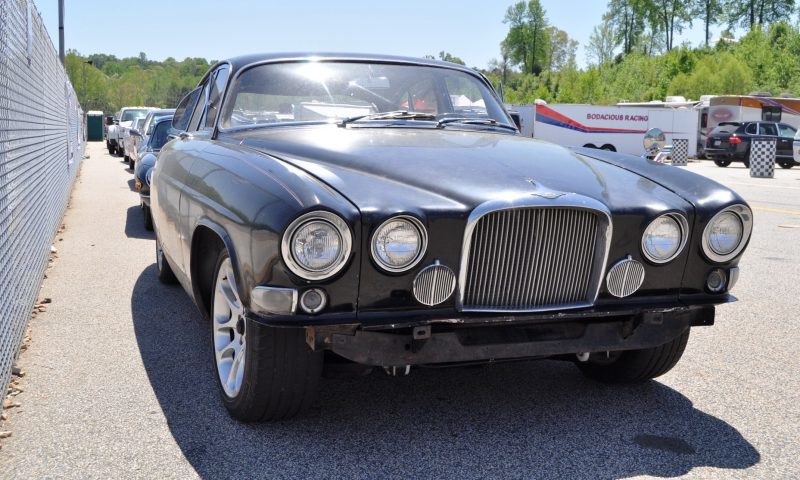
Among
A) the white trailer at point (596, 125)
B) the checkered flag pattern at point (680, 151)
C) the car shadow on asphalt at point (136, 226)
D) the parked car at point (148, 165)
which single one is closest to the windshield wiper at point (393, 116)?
the parked car at point (148, 165)

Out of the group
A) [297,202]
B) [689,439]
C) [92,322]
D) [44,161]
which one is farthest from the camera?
[44,161]

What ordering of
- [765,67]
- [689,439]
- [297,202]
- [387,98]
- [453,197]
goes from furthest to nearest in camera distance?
1. [765,67]
2. [387,98]
3. [689,439]
4. [453,197]
5. [297,202]

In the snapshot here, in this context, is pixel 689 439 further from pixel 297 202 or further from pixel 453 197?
pixel 297 202

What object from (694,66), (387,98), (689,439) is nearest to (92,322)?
(387,98)

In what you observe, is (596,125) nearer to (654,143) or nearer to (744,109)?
(744,109)

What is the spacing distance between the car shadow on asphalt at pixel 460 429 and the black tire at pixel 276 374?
116mm

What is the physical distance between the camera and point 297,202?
3037mm

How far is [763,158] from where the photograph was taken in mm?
22234

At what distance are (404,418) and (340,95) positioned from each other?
189 cm

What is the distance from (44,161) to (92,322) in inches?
158

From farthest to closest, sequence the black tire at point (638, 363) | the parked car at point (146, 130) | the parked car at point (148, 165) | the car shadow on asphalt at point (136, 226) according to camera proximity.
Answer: the parked car at point (146, 130), the car shadow on asphalt at point (136, 226), the parked car at point (148, 165), the black tire at point (638, 363)

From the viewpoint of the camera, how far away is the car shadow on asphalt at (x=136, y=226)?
30.9ft

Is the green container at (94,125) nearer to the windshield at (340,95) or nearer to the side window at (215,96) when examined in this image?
the side window at (215,96)

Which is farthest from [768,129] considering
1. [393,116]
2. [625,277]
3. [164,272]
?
[625,277]
